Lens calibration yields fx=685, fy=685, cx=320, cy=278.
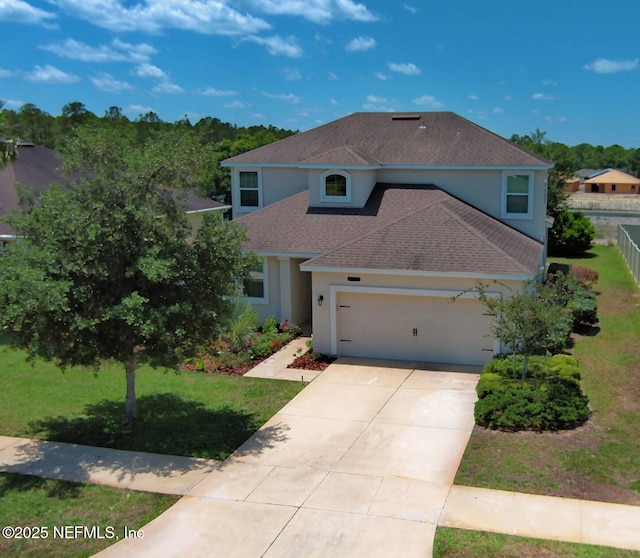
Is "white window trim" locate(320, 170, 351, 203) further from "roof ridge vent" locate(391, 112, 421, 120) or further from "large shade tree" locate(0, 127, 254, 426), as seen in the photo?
"large shade tree" locate(0, 127, 254, 426)

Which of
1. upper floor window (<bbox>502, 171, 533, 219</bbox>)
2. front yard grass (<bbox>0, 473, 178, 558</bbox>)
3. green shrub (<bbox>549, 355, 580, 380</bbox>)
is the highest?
upper floor window (<bbox>502, 171, 533, 219</bbox>)

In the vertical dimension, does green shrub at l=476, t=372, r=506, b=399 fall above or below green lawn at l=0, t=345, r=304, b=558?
above

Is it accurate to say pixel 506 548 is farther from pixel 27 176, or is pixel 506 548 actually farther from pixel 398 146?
pixel 27 176

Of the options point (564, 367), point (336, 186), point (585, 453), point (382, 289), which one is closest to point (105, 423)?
point (382, 289)

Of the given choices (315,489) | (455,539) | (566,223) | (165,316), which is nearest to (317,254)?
(165,316)

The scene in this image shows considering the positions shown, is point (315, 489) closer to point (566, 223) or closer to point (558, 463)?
point (558, 463)

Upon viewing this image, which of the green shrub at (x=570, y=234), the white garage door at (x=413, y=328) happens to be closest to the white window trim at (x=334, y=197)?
the white garage door at (x=413, y=328)

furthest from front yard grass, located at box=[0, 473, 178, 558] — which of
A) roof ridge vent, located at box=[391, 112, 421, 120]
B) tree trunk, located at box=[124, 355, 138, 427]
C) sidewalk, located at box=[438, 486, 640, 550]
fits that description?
roof ridge vent, located at box=[391, 112, 421, 120]
